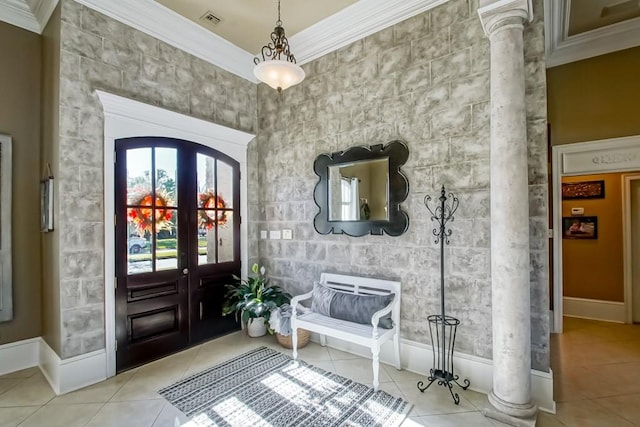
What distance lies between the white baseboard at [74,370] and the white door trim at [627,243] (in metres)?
6.32

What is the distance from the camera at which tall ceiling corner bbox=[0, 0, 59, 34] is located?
280 centimetres

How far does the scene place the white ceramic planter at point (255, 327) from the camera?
3723mm

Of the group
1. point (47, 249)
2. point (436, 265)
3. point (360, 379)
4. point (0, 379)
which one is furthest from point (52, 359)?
point (436, 265)

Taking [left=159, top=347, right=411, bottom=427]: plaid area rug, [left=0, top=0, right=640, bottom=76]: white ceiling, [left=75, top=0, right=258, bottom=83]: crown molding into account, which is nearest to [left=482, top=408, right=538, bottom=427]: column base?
[left=159, top=347, right=411, bottom=427]: plaid area rug

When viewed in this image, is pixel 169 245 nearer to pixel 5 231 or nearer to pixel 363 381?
pixel 5 231

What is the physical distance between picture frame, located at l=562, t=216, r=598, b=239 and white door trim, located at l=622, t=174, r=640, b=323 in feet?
1.01

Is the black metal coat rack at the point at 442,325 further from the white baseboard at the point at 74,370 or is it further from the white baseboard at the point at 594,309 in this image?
the white baseboard at the point at 594,309

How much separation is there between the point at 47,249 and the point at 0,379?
122 cm

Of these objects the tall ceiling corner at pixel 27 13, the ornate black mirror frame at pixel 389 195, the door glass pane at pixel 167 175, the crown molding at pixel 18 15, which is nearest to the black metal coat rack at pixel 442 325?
the ornate black mirror frame at pixel 389 195

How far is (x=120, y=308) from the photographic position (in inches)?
112

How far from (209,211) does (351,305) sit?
6.69 feet

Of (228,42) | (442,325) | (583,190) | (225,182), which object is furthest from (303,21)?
(583,190)

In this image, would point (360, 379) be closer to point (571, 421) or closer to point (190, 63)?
point (571, 421)

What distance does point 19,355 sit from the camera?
9.54 feet
